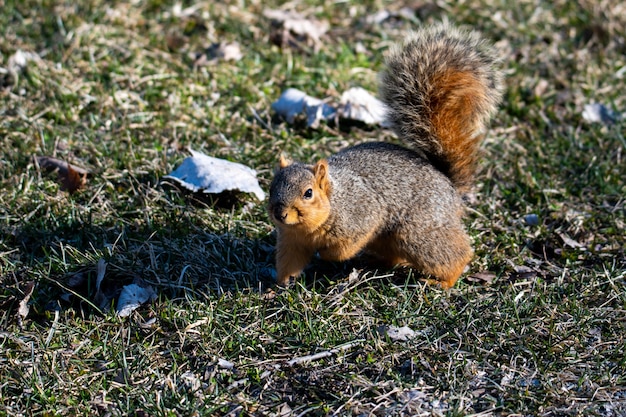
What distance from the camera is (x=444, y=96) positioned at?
3.80 m

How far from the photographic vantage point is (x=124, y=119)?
480 centimetres

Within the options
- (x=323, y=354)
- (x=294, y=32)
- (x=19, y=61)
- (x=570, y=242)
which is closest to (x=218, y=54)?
(x=294, y=32)

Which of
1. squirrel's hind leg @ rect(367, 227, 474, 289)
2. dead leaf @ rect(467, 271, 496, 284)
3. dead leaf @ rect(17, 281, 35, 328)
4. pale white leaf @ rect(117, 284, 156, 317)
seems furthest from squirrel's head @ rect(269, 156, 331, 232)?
dead leaf @ rect(17, 281, 35, 328)

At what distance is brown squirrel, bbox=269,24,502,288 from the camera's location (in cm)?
362

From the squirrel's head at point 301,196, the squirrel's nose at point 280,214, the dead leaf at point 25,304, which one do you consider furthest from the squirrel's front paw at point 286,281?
the dead leaf at point 25,304

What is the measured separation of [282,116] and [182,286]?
5.70 feet

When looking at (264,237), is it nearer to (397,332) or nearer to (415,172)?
(415,172)

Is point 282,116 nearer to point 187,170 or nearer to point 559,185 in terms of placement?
point 187,170

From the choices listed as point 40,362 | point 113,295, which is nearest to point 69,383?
point 40,362

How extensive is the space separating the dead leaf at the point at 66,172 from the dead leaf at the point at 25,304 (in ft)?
2.70

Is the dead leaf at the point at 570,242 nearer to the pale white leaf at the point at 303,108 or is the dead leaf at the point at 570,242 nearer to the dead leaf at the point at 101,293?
the pale white leaf at the point at 303,108

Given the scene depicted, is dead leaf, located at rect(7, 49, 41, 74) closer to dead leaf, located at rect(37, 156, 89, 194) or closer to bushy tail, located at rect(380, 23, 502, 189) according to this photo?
dead leaf, located at rect(37, 156, 89, 194)

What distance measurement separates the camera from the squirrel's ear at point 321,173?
350 centimetres

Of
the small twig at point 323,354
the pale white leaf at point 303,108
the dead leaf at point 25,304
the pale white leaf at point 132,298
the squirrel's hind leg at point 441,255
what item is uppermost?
the pale white leaf at point 303,108
